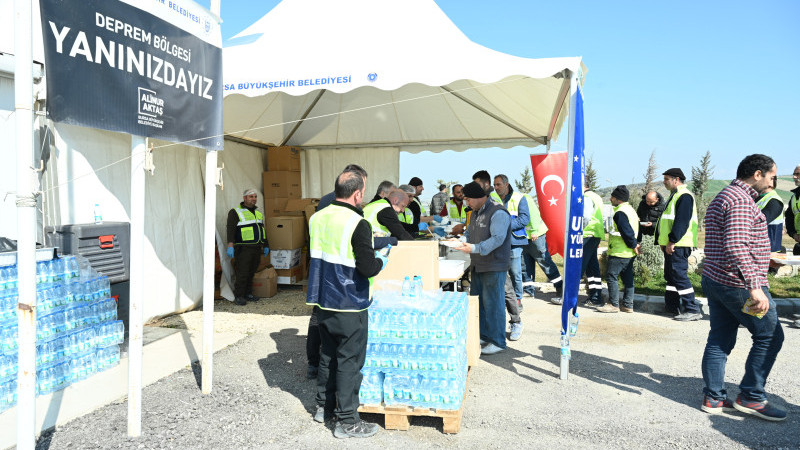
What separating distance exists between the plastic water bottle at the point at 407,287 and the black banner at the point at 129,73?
6.07 feet

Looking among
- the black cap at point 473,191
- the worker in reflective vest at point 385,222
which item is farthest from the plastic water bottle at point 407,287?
the black cap at point 473,191

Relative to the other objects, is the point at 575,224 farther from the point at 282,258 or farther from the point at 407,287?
the point at 282,258

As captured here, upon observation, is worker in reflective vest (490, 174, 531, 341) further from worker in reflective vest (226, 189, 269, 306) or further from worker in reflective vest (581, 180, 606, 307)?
worker in reflective vest (226, 189, 269, 306)

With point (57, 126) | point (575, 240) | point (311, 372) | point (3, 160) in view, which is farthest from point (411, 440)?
point (57, 126)

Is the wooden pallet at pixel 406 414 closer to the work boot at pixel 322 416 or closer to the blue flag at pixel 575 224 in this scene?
the work boot at pixel 322 416

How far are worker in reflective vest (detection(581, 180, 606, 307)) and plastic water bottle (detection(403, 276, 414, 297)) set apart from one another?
388 centimetres

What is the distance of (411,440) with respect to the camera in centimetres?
333

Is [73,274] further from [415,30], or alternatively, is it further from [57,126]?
[415,30]

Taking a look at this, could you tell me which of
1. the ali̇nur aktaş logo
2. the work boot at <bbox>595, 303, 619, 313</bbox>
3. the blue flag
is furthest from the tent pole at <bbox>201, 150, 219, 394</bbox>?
the work boot at <bbox>595, 303, 619, 313</bbox>

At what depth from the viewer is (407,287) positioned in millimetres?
4008

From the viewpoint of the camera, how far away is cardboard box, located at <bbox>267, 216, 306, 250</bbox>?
8.58 meters

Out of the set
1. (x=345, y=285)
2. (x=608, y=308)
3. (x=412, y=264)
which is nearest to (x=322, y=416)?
(x=345, y=285)

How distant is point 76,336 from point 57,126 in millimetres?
2242

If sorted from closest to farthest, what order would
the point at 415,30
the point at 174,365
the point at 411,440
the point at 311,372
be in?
the point at 411,440 → the point at 311,372 → the point at 174,365 → the point at 415,30
